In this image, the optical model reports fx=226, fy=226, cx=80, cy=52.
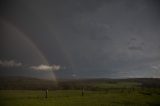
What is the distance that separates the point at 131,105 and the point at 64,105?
28.5 ft

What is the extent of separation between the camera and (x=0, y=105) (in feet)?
108

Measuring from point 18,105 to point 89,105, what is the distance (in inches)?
382

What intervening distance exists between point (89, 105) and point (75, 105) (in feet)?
6.31

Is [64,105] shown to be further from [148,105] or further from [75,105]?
[148,105]

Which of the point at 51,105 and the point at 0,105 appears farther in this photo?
the point at 0,105

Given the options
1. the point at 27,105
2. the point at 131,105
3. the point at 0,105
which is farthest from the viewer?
the point at 0,105

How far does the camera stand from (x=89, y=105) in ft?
96.5

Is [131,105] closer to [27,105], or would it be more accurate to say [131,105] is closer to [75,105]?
[75,105]

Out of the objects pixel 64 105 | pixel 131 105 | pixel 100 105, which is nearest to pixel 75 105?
pixel 64 105

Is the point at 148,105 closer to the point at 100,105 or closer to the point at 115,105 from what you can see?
the point at 115,105

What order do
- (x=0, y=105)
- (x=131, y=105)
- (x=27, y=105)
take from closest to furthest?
(x=131, y=105) < (x=27, y=105) < (x=0, y=105)

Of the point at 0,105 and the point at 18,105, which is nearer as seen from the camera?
the point at 18,105

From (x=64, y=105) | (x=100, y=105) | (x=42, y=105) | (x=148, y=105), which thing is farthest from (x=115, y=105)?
(x=42, y=105)

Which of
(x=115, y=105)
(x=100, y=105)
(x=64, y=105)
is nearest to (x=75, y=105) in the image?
(x=64, y=105)
